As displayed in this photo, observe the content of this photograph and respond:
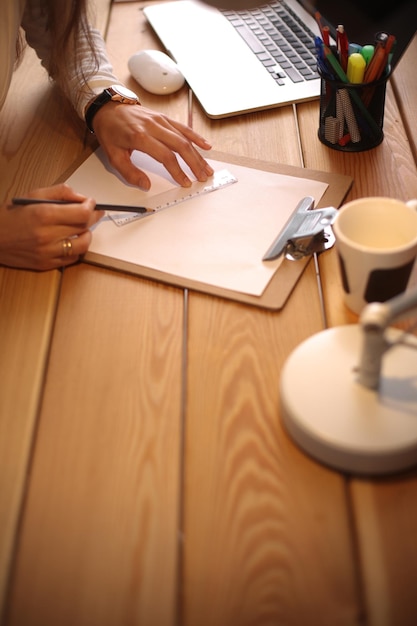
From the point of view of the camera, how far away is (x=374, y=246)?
748 mm

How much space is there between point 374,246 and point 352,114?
32 centimetres

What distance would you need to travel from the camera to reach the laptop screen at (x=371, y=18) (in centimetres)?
102

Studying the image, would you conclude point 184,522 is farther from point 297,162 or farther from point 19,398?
point 297,162

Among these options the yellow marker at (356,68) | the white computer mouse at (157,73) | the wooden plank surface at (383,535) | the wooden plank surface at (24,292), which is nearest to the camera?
the wooden plank surface at (383,535)

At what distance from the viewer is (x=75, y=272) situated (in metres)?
0.85

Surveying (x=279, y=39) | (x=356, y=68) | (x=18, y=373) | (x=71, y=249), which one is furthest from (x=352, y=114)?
(x=18, y=373)

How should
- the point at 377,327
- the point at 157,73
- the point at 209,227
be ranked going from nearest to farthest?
the point at 377,327
the point at 209,227
the point at 157,73

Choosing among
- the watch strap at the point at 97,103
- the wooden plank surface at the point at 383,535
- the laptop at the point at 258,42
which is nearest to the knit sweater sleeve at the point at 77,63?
the watch strap at the point at 97,103

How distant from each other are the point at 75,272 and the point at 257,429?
0.34 metres

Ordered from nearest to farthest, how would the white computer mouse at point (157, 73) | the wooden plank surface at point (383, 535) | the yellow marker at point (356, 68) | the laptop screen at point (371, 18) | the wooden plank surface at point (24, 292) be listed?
the wooden plank surface at point (383, 535) < the wooden plank surface at point (24, 292) < the yellow marker at point (356, 68) < the laptop screen at point (371, 18) < the white computer mouse at point (157, 73)

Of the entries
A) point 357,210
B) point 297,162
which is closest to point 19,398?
point 357,210

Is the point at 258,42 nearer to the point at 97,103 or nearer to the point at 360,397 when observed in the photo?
the point at 97,103

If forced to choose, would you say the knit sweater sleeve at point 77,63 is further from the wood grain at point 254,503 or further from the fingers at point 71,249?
the wood grain at point 254,503

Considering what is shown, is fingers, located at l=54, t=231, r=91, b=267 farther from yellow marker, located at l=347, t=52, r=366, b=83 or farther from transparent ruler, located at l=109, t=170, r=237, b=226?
yellow marker, located at l=347, t=52, r=366, b=83
